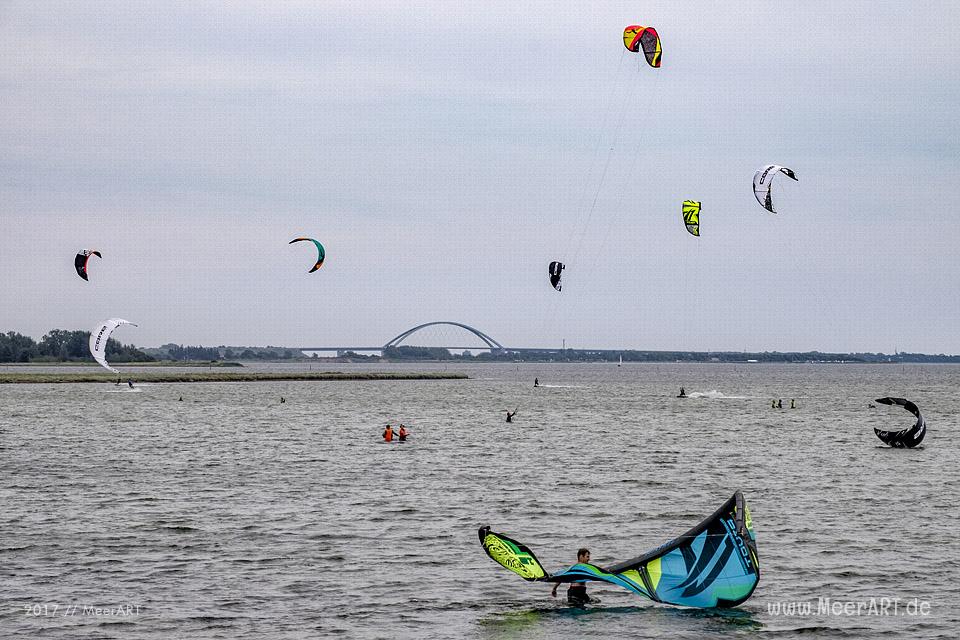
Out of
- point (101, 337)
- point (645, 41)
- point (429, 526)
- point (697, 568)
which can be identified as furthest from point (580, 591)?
point (101, 337)

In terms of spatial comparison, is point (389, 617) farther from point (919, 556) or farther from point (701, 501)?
point (701, 501)

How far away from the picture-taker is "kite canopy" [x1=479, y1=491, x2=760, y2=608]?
762 inches

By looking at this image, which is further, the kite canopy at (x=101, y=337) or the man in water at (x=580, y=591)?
the kite canopy at (x=101, y=337)

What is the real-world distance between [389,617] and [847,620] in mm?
7854

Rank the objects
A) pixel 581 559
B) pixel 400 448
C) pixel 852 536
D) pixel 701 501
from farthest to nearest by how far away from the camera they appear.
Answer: pixel 400 448 → pixel 701 501 → pixel 852 536 → pixel 581 559

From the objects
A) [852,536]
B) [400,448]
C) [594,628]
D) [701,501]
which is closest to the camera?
[594,628]

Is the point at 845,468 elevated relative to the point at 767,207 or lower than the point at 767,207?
lower

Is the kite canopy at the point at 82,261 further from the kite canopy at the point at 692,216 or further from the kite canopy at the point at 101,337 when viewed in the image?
the kite canopy at the point at 692,216

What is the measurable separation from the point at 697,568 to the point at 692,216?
2725cm

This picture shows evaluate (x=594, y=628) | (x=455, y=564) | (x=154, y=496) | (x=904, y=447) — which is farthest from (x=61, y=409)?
(x=594, y=628)

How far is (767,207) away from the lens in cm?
4356

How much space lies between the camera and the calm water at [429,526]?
754 inches

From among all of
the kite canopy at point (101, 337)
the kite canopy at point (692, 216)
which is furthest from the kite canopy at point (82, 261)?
the kite canopy at point (692, 216)

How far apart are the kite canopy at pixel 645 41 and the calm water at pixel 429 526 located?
47.8ft
